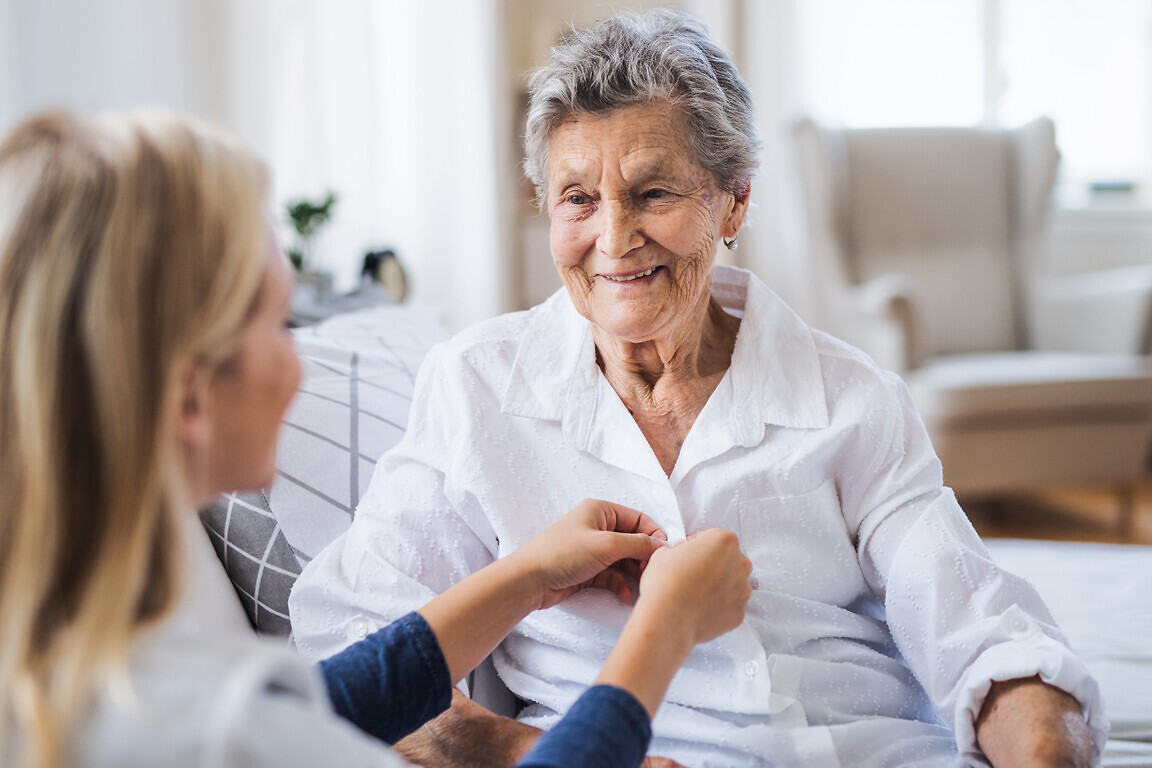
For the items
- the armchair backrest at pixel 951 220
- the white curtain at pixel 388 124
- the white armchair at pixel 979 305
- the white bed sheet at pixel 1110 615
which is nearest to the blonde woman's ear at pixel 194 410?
the white bed sheet at pixel 1110 615

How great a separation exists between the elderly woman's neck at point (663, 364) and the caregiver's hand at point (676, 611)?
326 mm

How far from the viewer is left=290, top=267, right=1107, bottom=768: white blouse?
1028 mm

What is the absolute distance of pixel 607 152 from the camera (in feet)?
3.80

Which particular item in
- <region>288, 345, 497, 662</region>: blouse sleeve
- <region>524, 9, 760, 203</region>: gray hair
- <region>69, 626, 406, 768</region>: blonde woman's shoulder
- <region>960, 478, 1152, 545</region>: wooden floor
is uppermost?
<region>524, 9, 760, 203</region>: gray hair

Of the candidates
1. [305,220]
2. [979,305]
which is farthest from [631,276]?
[979,305]

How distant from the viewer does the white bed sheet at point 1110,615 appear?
1.17m

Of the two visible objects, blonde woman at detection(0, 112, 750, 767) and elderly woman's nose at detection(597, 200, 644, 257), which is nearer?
blonde woman at detection(0, 112, 750, 767)

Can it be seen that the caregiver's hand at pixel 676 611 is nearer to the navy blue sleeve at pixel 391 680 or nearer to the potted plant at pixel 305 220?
the navy blue sleeve at pixel 391 680

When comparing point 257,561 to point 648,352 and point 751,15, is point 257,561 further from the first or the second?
point 751,15

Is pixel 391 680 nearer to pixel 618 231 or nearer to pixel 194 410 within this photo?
pixel 194 410

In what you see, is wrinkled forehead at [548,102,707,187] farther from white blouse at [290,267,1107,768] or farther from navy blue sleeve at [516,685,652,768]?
navy blue sleeve at [516,685,652,768]

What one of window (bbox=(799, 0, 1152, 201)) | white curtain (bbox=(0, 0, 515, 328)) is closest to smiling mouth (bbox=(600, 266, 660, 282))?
white curtain (bbox=(0, 0, 515, 328))

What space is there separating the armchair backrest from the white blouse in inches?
108

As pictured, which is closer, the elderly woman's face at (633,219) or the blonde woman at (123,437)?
the blonde woman at (123,437)
